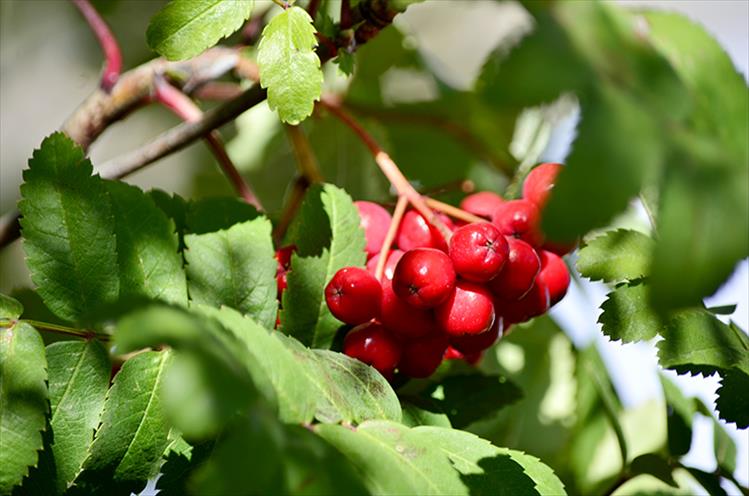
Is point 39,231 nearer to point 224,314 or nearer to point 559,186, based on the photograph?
point 224,314

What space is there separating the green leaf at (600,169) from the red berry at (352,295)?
10.5 inches

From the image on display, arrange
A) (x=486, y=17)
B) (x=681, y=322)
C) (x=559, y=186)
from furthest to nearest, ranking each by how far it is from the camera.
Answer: (x=486, y=17), (x=681, y=322), (x=559, y=186)

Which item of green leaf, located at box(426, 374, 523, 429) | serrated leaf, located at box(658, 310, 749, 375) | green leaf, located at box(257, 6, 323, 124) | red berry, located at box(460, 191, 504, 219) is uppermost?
green leaf, located at box(257, 6, 323, 124)

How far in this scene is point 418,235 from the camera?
0.75 metres

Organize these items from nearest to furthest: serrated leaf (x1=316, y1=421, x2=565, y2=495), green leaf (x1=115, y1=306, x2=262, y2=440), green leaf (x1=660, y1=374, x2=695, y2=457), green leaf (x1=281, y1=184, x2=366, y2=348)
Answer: green leaf (x1=115, y1=306, x2=262, y2=440) → serrated leaf (x1=316, y1=421, x2=565, y2=495) → green leaf (x1=281, y1=184, x2=366, y2=348) → green leaf (x1=660, y1=374, x2=695, y2=457)

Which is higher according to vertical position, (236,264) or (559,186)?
(559,186)

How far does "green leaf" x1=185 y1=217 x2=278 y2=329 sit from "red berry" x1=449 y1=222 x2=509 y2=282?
5.6 inches

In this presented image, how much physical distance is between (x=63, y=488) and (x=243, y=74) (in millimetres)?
499

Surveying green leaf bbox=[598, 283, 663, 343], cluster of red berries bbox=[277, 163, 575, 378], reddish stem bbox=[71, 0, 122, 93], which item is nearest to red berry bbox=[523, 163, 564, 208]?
cluster of red berries bbox=[277, 163, 575, 378]

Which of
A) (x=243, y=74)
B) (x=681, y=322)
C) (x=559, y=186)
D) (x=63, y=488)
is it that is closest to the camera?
(x=559, y=186)

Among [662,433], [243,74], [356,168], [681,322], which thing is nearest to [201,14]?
[243,74]

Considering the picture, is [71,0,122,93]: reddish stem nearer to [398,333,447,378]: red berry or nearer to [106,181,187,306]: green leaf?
[106,181,187,306]: green leaf

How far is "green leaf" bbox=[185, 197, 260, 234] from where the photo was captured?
0.72 m

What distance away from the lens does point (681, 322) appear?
69 cm
